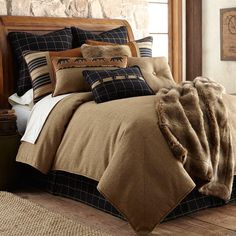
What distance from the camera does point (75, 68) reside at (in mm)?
4316

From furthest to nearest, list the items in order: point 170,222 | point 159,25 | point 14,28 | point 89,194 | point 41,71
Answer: point 159,25
point 14,28
point 41,71
point 89,194
point 170,222

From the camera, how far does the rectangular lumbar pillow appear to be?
426 centimetres

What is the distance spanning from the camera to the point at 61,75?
4.30 meters

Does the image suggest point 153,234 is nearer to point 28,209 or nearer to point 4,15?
point 28,209

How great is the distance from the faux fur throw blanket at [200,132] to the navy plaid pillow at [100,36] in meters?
1.45

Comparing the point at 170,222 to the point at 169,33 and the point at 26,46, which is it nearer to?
the point at 26,46

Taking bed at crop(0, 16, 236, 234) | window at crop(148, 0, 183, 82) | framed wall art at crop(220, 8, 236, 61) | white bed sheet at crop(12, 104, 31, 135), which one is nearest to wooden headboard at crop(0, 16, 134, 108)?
bed at crop(0, 16, 236, 234)

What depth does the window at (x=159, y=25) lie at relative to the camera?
5.99m

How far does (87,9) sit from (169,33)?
117 centimetres

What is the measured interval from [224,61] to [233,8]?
1.75 feet

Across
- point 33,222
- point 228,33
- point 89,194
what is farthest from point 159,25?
point 33,222

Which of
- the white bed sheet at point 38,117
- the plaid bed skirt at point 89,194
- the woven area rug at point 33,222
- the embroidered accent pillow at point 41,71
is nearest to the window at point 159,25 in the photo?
the embroidered accent pillow at point 41,71

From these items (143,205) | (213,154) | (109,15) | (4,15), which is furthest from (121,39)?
(143,205)

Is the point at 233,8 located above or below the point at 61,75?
above
